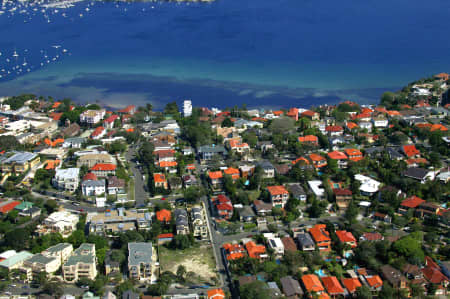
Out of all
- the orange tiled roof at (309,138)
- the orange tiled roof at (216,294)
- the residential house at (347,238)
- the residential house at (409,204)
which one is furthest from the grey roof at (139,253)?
the orange tiled roof at (309,138)

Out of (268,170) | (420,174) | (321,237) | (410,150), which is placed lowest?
(321,237)

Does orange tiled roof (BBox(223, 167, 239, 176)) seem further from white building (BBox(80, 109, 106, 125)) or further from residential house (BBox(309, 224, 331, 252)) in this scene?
white building (BBox(80, 109, 106, 125))

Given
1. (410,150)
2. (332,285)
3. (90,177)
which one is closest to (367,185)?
(410,150)

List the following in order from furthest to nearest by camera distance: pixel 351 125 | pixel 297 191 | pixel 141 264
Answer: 1. pixel 351 125
2. pixel 297 191
3. pixel 141 264

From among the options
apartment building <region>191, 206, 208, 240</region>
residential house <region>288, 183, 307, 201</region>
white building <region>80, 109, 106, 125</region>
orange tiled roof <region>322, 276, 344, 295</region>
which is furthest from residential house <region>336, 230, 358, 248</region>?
white building <region>80, 109, 106, 125</region>

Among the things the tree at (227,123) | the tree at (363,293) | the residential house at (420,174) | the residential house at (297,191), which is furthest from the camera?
the tree at (227,123)

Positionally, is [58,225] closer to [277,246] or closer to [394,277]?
[277,246]

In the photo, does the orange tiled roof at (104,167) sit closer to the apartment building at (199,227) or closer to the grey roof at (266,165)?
the apartment building at (199,227)
